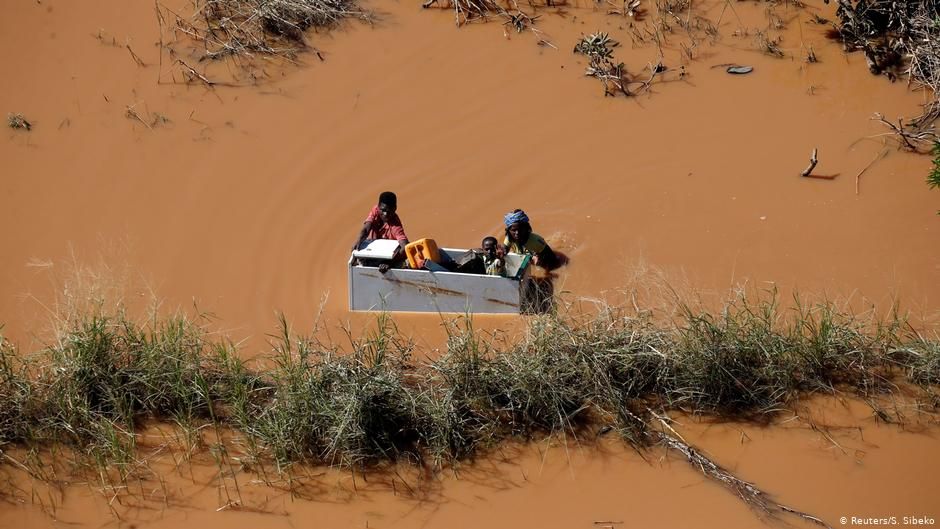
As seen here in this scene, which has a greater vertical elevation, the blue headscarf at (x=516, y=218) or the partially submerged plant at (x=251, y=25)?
the partially submerged plant at (x=251, y=25)

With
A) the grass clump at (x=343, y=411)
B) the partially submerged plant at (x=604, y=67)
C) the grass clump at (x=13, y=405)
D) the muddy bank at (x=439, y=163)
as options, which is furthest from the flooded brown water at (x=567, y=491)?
the partially submerged plant at (x=604, y=67)

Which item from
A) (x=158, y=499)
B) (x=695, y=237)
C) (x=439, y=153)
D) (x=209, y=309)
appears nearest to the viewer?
(x=158, y=499)

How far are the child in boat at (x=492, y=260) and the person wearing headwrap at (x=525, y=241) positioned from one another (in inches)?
8.8

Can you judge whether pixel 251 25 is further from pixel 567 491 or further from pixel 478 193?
pixel 567 491

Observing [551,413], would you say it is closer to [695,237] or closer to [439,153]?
[695,237]

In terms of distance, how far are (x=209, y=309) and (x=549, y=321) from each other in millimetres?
2301

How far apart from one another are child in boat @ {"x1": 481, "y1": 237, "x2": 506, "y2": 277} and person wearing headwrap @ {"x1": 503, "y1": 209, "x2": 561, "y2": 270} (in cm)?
22

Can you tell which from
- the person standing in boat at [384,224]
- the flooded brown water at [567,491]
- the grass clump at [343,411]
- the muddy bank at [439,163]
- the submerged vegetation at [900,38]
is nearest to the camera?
the flooded brown water at [567,491]

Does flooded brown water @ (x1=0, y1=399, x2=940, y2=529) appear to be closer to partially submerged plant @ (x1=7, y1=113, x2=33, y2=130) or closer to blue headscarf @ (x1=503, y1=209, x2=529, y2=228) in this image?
blue headscarf @ (x1=503, y1=209, x2=529, y2=228)

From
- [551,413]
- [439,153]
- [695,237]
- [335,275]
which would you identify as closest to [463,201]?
[439,153]

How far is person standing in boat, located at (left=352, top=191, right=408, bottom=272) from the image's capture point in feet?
21.8

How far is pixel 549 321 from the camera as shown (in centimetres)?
583

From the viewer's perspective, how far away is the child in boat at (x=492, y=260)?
6355mm

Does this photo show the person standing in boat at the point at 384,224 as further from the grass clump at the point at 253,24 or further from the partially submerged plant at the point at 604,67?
the grass clump at the point at 253,24
